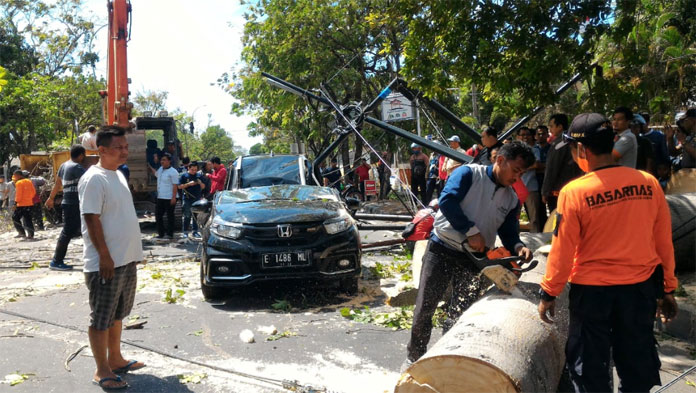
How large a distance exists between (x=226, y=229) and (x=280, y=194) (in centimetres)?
128

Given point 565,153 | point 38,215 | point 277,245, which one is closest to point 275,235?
point 277,245

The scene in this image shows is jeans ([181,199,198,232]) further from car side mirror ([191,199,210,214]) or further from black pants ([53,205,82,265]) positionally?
car side mirror ([191,199,210,214])

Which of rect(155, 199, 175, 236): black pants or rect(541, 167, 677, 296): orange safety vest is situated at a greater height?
rect(541, 167, 677, 296): orange safety vest

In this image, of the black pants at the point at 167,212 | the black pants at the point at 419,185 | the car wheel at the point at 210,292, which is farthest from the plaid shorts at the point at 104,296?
the black pants at the point at 419,185

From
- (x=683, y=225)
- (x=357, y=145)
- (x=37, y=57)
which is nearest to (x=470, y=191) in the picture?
(x=683, y=225)

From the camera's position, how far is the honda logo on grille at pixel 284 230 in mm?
6839

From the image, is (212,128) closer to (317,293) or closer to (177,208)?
(177,208)

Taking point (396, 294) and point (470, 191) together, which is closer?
point (470, 191)

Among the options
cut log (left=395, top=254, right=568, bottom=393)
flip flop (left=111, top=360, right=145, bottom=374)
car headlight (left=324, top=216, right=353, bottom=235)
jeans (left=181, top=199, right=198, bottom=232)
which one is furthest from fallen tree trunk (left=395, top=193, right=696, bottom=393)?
jeans (left=181, top=199, right=198, bottom=232)

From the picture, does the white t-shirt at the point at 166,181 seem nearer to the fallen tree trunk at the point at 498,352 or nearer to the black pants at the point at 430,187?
the black pants at the point at 430,187

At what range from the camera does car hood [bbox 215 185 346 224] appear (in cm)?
702

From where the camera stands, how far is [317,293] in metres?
7.39

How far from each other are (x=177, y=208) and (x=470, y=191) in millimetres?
11552

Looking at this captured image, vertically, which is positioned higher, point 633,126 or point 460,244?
point 633,126
